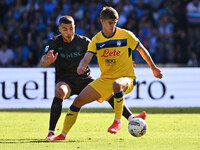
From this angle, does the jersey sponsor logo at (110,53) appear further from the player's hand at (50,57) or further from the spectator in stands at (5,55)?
the spectator in stands at (5,55)

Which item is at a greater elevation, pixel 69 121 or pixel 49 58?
pixel 49 58

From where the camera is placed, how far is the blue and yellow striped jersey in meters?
7.57

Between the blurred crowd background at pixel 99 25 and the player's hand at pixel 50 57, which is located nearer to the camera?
the player's hand at pixel 50 57

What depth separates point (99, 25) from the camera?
1730 centimetres

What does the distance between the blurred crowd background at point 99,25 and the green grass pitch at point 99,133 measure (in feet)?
14.1

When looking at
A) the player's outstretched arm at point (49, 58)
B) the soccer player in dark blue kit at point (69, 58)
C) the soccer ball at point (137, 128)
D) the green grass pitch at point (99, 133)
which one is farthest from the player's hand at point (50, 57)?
the soccer ball at point (137, 128)

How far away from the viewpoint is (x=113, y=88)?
7.36 meters

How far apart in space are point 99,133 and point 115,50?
1.68 m

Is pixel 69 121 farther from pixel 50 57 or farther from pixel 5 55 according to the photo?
pixel 5 55

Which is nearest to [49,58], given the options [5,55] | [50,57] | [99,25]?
[50,57]

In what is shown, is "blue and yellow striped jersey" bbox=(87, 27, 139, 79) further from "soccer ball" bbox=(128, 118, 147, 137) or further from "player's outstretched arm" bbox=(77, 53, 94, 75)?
"soccer ball" bbox=(128, 118, 147, 137)

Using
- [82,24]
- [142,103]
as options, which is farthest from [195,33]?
[142,103]

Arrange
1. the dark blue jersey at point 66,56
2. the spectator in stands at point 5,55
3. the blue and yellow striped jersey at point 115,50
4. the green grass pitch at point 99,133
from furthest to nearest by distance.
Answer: the spectator in stands at point 5,55
the dark blue jersey at point 66,56
the blue and yellow striped jersey at point 115,50
the green grass pitch at point 99,133

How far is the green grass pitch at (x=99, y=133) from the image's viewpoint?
6944mm
